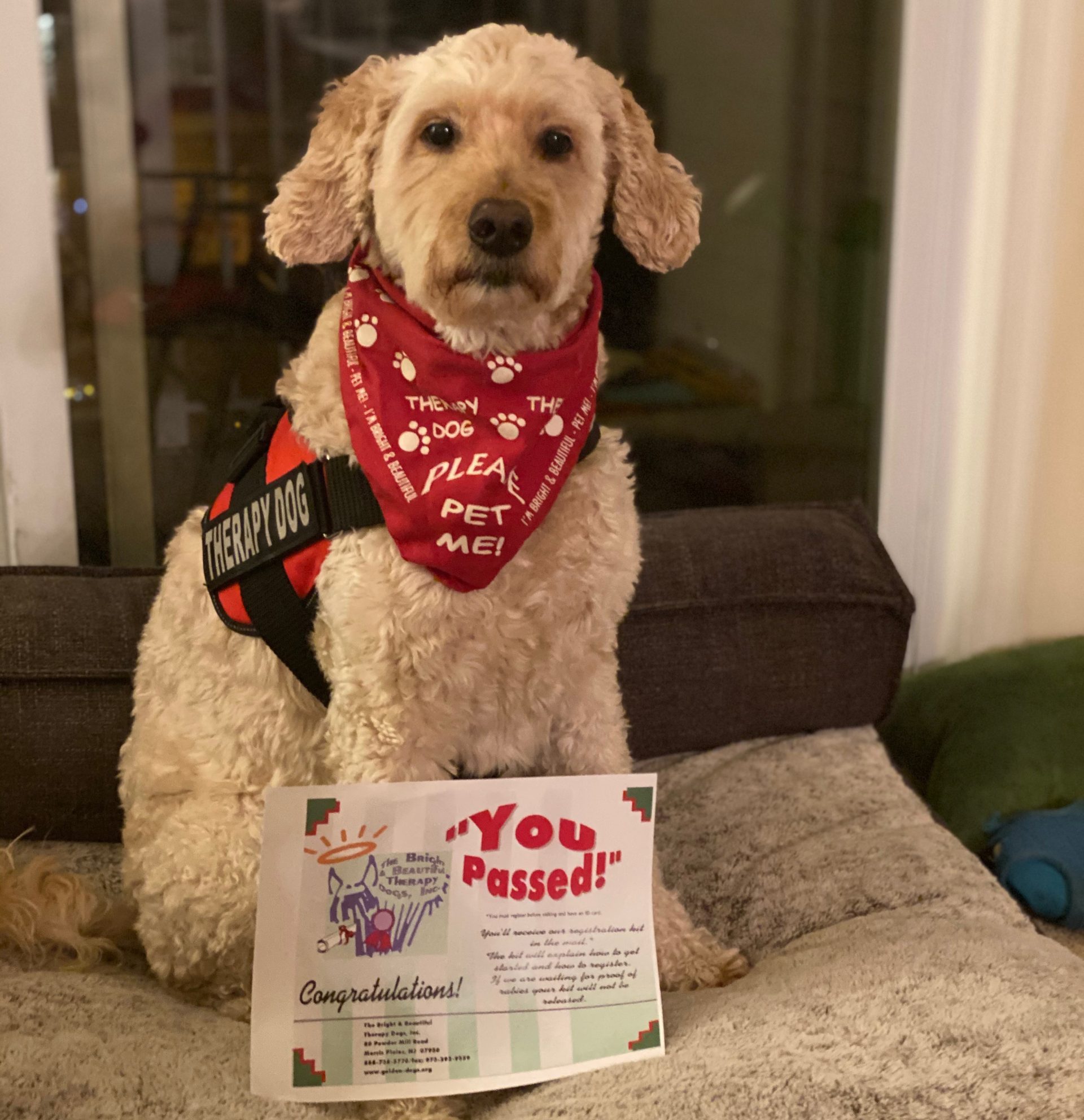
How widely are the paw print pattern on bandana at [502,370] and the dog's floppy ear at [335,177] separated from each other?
0.24 m

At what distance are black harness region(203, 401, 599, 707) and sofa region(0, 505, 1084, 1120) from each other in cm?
46

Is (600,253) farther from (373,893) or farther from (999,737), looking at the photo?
(373,893)

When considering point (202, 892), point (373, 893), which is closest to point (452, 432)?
point (373, 893)

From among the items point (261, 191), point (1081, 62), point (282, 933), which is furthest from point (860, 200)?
point (282, 933)

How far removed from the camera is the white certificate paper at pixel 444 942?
3.71 feet

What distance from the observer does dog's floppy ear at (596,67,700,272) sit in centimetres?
133

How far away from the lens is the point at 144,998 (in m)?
1.34

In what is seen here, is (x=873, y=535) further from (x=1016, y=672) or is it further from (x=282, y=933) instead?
(x=282, y=933)

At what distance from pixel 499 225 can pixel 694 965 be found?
3.13 feet

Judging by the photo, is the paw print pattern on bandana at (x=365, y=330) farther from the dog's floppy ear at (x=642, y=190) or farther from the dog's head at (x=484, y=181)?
the dog's floppy ear at (x=642, y=190)

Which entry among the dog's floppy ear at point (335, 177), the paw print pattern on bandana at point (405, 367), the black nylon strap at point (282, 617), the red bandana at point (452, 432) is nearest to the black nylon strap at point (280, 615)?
the black nylon strap at point (282, 617)

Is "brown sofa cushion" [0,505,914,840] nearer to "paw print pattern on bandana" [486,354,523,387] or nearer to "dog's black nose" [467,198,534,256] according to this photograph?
"paw print pattern on bandana" [486,354,523,387]

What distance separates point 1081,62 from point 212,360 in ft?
5.94

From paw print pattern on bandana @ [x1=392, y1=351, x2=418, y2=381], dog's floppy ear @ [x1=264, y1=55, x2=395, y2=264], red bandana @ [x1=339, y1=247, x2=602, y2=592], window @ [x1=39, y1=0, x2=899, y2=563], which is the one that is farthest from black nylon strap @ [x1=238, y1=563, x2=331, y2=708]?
window @ [x1=39, y1=0, x2=899, y2=563]
